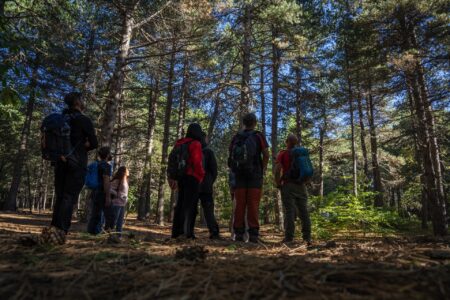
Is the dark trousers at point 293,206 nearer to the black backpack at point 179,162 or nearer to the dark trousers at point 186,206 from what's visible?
the dark trousers at point 186,206

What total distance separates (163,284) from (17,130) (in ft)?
101

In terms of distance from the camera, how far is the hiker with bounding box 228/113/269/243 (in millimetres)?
5434

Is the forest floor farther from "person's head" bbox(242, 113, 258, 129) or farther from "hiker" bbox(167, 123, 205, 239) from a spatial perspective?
"person's head" bbox(242, 113, 258, 129)

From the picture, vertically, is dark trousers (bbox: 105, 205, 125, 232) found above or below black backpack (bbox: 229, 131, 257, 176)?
below

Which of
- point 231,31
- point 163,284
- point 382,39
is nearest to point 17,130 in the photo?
point 231,31

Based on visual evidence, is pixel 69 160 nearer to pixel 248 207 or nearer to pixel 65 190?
pixel 65 190

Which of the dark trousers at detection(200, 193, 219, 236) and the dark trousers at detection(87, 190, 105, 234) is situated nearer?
the dark trousers at detection(200, 193, 219, 236)

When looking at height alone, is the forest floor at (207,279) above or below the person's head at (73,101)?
below

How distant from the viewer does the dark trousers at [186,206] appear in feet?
16.7

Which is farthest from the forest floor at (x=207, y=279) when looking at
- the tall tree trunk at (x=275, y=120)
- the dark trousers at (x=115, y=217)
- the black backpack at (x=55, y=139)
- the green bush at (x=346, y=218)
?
the tall tree trunk at (x=275, y=120)

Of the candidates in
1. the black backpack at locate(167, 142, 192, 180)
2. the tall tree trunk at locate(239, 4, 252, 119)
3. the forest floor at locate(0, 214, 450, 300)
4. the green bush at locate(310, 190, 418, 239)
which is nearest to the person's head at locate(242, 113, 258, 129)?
the black backpack at locate(167, 142, 192, 180)

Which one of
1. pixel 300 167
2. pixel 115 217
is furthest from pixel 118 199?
pixel 300 167

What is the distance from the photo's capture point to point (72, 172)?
4.09 m

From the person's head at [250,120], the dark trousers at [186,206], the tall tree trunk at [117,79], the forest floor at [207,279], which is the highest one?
the tall tree trunk at [117,79]
